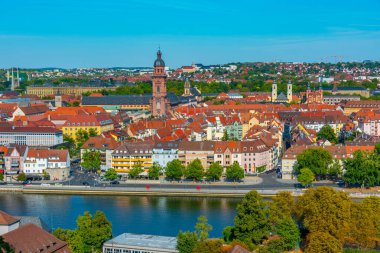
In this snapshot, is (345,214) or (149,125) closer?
(345,214)

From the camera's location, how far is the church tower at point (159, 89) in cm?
5691

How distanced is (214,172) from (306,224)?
11966mm

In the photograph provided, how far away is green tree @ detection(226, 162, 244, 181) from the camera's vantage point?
32312 millimetres

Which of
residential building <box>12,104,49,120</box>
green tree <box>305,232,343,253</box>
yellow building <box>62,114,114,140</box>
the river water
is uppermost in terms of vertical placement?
residential building <box>12,104,49,120</box>

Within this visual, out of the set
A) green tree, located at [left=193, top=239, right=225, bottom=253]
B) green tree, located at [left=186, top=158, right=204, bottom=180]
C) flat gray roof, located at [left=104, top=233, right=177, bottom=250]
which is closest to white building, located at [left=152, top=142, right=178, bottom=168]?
green tree, located at [left=186, top=158, right=204, bottom=180]

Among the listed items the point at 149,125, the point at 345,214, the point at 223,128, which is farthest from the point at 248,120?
the point at 345,214

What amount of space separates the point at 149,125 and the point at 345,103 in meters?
25.9

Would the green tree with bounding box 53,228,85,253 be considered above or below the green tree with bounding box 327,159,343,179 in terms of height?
below

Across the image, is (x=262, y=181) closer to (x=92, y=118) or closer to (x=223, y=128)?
(x=223, y=128)

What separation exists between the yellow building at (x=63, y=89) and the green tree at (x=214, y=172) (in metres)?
55.0

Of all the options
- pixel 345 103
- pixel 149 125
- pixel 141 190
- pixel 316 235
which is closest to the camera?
pixel 316 235

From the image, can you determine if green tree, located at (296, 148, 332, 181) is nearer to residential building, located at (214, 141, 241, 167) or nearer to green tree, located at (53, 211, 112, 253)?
residential building, located at (214, 141, 241, 167)

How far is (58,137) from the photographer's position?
43.0m

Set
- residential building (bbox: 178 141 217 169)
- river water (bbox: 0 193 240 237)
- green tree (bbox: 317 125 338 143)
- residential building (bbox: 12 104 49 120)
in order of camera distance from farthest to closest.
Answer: residential building (bbox: 12 104 49 120), green tree (bbox: 317 125 338 143), residential building (bbox: 178 141 217 169), river water (bbox: 0 193 240 237)
